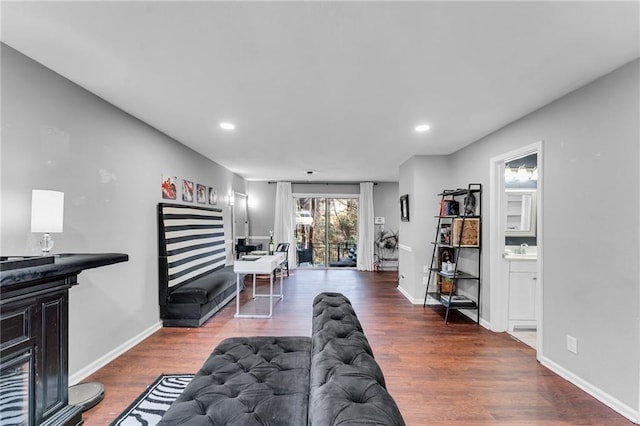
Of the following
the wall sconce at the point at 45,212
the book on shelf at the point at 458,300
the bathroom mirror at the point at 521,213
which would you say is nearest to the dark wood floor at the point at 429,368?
the book on shelf at the point at 458,300

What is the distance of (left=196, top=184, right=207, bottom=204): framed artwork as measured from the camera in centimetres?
483

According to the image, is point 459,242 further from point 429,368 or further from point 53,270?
point 53,270

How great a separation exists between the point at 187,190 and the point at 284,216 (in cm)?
387

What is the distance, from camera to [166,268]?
12.0ft

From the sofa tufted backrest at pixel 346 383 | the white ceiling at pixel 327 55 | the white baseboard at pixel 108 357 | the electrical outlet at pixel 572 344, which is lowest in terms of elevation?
the white baseboard at pixel 108 357

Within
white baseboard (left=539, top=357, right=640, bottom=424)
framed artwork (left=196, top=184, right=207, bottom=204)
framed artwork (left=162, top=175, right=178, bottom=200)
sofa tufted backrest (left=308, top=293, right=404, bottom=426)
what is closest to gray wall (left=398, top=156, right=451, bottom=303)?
white baseboard (left=539, top=357, right=640, bottom=424)

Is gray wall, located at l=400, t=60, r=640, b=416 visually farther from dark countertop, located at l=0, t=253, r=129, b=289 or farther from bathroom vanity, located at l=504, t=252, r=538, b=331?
dark countertop, located at l=0, t=253, r=129, b=289

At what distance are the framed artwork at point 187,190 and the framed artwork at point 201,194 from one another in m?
0.25

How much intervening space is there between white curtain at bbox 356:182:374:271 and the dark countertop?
6.59 meters

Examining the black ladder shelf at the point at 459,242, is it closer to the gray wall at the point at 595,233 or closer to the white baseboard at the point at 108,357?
the gray wall at the point at 595,233

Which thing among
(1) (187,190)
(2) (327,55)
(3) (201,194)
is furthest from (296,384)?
(3) (201,194)

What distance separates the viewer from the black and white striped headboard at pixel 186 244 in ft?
12.0

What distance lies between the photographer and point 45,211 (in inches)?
68.5

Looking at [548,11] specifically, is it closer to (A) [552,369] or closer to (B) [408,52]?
(B) [408,52]
